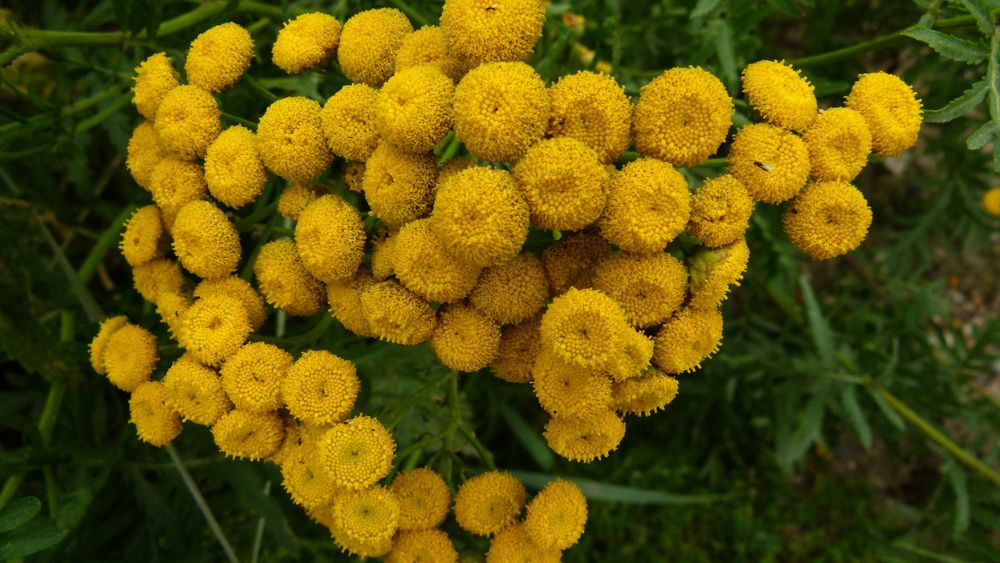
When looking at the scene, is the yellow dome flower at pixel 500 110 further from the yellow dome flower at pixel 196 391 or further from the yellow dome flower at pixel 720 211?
the yellow dome flower at pixel 196 391

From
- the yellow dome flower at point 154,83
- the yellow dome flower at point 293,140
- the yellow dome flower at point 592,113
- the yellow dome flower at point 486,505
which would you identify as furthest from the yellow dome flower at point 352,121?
the yellow dome flower at point 486,505

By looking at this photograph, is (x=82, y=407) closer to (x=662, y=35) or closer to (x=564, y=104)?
(x=564, y=104)

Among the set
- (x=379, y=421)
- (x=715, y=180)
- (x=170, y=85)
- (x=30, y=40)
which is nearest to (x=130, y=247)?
(x=170, y=85)

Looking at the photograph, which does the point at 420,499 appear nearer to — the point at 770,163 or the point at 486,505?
the point at 486,505

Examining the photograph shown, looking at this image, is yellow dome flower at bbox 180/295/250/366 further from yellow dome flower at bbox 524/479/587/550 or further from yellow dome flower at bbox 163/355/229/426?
yellow dome flower at bbox 524/479/587/550

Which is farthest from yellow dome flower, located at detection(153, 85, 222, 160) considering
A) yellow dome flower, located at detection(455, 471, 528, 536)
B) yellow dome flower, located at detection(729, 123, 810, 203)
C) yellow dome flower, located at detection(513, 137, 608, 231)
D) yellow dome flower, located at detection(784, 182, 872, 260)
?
yellow dome flower, located at detection(784, 182, 872, 260)

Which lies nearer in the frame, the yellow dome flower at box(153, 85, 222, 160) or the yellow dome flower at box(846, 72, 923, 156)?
the yellow dome flower at box(846, 72, 923, 156)

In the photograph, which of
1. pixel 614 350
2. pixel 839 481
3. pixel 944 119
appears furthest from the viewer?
pixel 839 481
